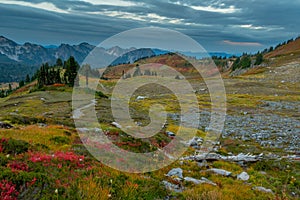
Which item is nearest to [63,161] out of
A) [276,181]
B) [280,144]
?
[276,181]

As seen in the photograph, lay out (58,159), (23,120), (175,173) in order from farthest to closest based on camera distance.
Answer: (23,120)
(175,173)
(58,159)

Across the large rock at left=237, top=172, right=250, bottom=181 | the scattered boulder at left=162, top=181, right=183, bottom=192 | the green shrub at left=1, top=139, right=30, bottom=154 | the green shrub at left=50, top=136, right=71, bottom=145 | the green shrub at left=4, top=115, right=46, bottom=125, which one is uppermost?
the green shrub at left=1, top=139, right=30, bottom=154

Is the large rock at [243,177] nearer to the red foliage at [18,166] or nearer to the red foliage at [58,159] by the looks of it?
the red foliage at [58,159]

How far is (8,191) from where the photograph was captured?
821cm

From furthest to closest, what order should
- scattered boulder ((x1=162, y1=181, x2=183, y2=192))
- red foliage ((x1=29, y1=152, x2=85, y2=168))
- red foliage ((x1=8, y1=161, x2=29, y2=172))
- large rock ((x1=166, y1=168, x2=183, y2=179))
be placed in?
large rock ((x1=166, y1=168, x2=183, y2=179)) → scattered boulder ((x1=162, y1=181, x2=183, y2=192)) → red foliage ((x1=29, y1=152, x2=85, y2=168)) → red foliage ((x1=8, y1=161, x2=29, y2=172))

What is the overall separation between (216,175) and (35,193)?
33.0 feet

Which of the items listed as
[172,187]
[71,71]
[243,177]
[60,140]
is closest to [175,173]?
[172,187]

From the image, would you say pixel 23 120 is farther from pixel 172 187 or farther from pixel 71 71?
pixel 71 71

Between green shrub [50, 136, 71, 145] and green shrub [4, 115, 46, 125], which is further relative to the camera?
green shrub [4, 115, 46, 125]

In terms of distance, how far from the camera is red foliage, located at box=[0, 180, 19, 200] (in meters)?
8.05

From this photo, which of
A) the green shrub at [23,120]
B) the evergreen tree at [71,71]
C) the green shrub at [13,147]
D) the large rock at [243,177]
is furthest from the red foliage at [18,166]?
the evergreen tree at [71,71]

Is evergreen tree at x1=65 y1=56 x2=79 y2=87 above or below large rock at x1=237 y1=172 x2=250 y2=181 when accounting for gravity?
above

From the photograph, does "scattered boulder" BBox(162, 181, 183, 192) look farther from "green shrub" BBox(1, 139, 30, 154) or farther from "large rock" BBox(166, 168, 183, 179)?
"green shrub" BBox(1, 139, 30, 154)

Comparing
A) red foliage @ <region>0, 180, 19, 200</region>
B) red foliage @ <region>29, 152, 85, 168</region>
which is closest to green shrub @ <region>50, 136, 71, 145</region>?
red foliage @ <region>29, 152, 85, 168</region>
